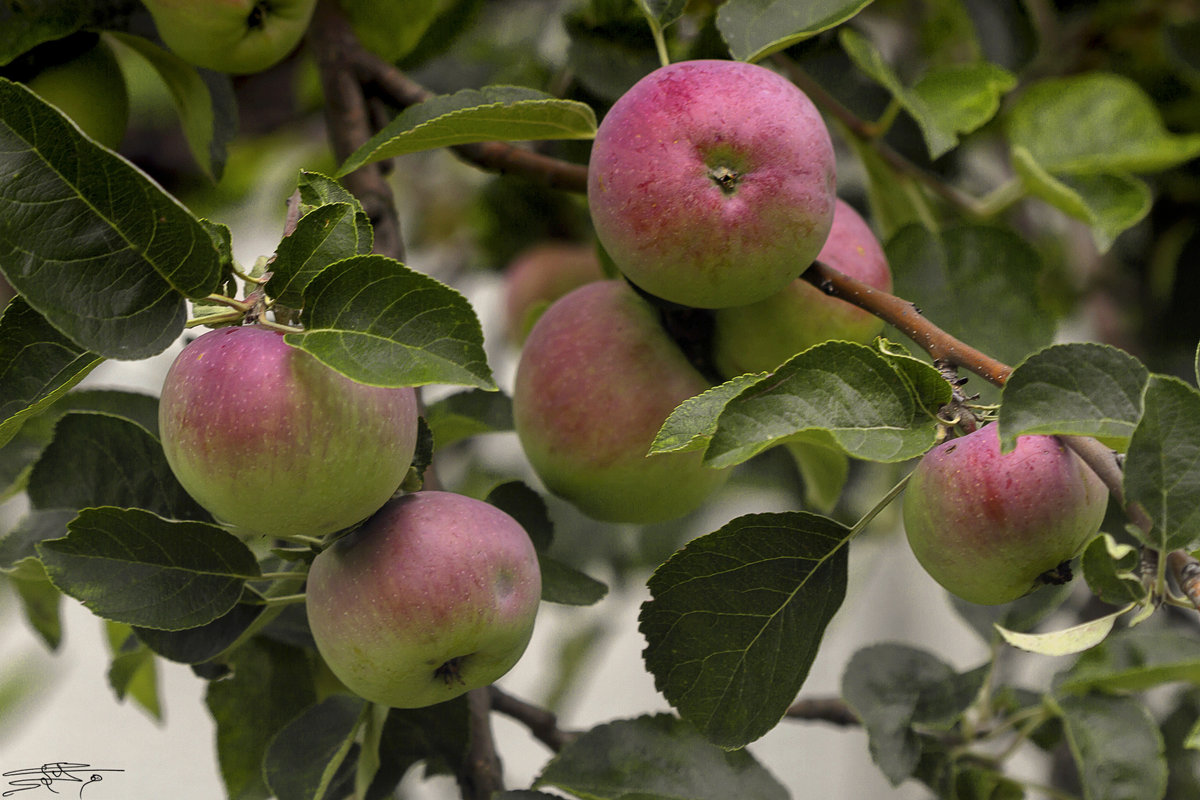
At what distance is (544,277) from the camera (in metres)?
0.93

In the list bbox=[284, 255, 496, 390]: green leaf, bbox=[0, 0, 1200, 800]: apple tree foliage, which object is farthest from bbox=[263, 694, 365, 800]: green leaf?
bbox=[284, 255, 496, 390]: green leaf

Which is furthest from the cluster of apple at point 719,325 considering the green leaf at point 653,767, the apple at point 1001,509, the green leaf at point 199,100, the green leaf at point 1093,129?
the green leaf at point 1093,129

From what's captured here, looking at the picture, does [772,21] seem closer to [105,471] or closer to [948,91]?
[948,91]

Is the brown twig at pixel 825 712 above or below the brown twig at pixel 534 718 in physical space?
below

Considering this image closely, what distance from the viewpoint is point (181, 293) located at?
1.18 ft

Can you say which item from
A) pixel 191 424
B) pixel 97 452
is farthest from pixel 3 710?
pixel 191 424

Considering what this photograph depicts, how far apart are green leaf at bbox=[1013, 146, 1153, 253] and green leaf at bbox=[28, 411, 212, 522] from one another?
50 centimetres

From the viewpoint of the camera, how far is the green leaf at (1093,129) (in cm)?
71

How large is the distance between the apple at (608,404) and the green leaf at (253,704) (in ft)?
0.54

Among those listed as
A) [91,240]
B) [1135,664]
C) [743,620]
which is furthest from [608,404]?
[1135,664]

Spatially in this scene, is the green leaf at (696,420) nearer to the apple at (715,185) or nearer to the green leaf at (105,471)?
the apple at (715,185)

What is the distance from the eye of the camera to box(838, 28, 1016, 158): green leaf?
0.60 metres

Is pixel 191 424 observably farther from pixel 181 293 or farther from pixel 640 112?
pixel 640 112
